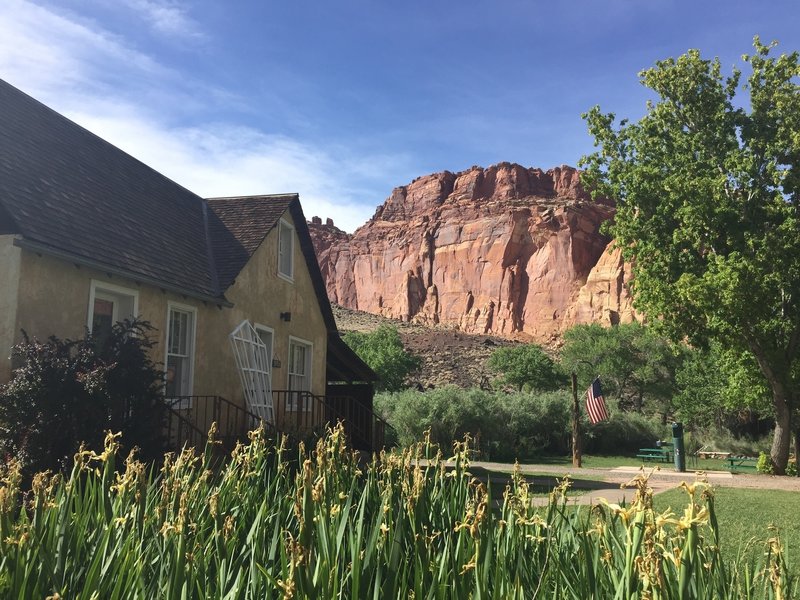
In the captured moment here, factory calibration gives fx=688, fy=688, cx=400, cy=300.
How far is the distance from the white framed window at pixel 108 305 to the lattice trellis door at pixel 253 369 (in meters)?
3.02

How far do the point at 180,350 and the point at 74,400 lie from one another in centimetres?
424

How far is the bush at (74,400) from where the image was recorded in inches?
316

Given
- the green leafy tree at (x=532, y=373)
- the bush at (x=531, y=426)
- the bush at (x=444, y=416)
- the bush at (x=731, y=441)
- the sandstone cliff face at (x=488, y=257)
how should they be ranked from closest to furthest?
the bush at (x=444, y=416) < the bush at (x=531, y=426) < the bush at (x=731, y=441) < the green leafy tree at (x=532, y=373) < the sandstone cliff face at (x=488, y=257)

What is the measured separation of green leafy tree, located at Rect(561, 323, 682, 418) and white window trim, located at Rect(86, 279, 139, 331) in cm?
4579

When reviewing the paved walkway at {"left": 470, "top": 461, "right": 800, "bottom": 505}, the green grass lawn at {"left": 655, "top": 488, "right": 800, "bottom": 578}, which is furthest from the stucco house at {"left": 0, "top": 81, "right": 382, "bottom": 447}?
the green grass lawn at {"left": 655, "top": 488, "right": 800, "bottom": 578}

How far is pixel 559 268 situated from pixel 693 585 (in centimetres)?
11708

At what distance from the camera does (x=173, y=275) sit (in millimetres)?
12289

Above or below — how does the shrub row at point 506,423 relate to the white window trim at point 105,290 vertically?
below

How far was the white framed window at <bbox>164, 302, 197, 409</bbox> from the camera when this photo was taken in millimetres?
12391

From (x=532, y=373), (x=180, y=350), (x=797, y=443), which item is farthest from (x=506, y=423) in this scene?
(x=532, y=373)

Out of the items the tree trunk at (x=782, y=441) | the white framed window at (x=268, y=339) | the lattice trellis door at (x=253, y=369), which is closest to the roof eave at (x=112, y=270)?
the lattice trellis door at (x=253, y=369)

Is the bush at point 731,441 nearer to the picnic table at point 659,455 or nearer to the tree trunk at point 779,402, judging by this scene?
the picnic table at point 659,455

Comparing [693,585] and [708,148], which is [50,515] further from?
[708,148]

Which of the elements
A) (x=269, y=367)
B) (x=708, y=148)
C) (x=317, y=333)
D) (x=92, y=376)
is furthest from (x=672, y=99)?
(x=92, y=376)
